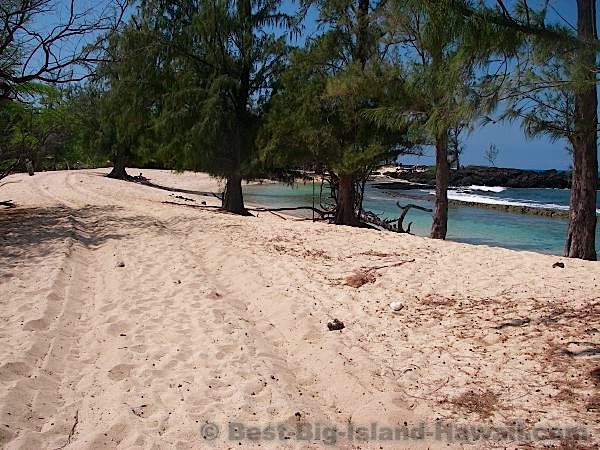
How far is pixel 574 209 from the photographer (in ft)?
21.7

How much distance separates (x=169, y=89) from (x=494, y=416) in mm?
11775

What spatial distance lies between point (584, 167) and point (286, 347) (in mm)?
5144

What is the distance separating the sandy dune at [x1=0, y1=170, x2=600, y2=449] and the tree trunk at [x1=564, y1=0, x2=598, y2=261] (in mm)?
1049

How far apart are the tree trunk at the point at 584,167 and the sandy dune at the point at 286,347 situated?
3.44 ft

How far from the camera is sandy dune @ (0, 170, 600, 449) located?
242 centimetres

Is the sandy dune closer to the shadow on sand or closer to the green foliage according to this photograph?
the shadow on sand

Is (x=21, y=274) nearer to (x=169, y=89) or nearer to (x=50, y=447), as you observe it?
(x=50, y=447)

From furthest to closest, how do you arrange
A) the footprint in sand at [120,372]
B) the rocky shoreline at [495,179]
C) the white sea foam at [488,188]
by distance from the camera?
the rocky shoreline at [495,179], the white sea foam at [488,188], the footprint in sand at [120,372]

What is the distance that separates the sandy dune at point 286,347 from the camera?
242cm

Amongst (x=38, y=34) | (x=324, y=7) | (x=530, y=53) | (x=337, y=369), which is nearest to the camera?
(x=337, y=369)

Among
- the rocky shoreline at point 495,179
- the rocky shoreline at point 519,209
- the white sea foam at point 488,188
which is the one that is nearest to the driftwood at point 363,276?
the rocky shoreline at point 519,209

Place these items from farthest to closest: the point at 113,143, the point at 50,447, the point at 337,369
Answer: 1. the point at 113,143
2. the point at 337,369
3. the point at 50,447

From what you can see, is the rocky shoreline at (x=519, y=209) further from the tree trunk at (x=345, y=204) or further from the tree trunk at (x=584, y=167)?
the tree trunk at (x=584, y=167)

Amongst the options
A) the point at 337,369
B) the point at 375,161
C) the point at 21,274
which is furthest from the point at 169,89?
the point at 337,369
